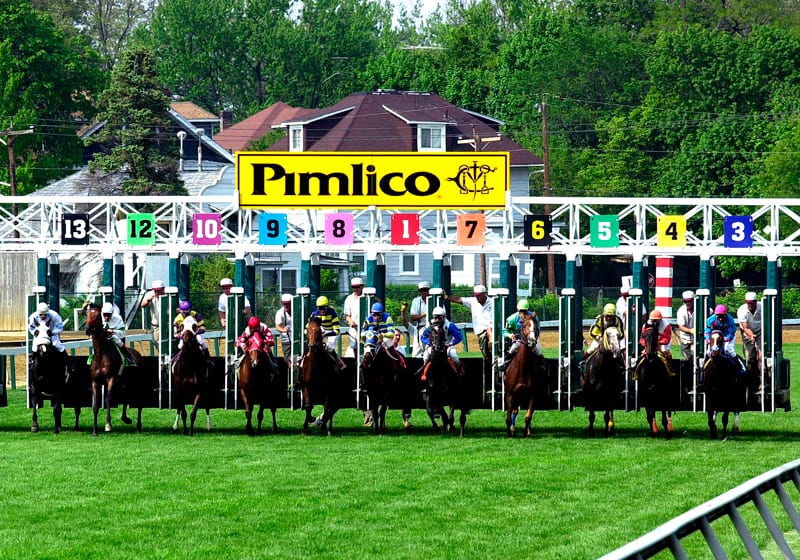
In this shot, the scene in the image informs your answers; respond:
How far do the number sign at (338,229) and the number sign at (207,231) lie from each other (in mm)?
1787

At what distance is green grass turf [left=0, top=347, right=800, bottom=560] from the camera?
11.7 metres

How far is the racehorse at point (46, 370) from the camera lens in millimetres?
20172

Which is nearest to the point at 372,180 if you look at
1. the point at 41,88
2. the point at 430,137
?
the point at 430,137

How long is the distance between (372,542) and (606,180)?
176 ft

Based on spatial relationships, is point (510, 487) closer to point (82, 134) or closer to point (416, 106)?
point (416, 106)

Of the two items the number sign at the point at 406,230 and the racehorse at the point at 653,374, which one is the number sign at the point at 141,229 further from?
the racehorse at the point at 653,374

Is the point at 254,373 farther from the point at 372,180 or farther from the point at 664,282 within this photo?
the point at 664,282

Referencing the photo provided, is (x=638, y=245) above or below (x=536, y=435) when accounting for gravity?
above

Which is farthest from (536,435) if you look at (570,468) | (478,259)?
(478,259)

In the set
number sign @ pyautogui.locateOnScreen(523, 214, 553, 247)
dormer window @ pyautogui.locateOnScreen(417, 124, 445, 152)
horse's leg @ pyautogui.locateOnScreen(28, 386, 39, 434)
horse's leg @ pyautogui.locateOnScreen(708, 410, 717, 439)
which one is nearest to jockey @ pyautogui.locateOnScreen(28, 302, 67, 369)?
horse's leg @ pyautogui.locateOnScreen(28, 386, 39, 434)

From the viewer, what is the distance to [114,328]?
67.0 ft

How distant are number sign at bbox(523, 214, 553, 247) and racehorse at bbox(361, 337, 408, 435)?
6.46 m

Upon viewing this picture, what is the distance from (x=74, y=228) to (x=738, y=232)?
10.2 metres

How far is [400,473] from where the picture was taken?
51.5ft
